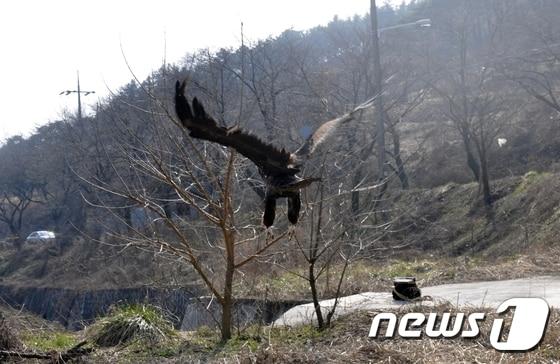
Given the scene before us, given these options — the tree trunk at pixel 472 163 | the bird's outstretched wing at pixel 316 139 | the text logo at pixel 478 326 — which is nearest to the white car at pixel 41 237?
the tree trunk at pixel 472 163

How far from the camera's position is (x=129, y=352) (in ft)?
26.3

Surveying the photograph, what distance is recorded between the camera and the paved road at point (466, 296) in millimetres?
8961

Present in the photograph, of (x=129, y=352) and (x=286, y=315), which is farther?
(x=286, y=315)

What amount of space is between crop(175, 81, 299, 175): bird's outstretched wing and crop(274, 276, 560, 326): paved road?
2959 mm

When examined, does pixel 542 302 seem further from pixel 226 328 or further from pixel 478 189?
pixel 478 189

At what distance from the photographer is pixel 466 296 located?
386 inches

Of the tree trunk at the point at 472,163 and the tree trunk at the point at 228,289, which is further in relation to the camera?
the tree trunk at the point at 472,163

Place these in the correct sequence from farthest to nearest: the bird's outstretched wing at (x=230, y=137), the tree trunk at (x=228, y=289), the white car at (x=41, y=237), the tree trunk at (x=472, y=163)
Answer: the white car at (x=41, y=237)
the tree trunk at (x=472, y=163)
the tree trunk at (x=228, y=289)
the bird's outstretched wing at (x=230, y=137)

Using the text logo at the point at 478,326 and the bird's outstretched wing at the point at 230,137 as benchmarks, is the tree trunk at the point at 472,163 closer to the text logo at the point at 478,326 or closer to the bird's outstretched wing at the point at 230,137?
the text logo at the point at 478,326

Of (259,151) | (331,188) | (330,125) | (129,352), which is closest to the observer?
(259,151)

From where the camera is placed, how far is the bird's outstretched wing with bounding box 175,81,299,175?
18.7 feet

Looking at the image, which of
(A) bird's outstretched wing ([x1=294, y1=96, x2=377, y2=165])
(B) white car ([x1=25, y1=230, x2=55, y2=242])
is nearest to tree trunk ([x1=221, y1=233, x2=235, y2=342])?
(A) bird's outstretched wing ([x1=294, y1=96, x2=377, y2=165])

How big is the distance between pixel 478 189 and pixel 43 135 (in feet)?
107

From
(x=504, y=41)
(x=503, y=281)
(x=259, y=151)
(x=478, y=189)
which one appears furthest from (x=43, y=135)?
(x=259, y=151)
